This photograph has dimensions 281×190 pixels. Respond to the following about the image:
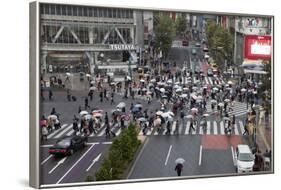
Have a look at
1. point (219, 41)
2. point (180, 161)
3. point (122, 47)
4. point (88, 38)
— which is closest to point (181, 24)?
point (219, 41)

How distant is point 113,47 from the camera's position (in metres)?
11.8

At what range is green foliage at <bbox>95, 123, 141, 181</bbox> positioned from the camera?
38.2ft

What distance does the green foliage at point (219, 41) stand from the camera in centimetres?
1276

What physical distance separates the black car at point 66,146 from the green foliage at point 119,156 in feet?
1.89

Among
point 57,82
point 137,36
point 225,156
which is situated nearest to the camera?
point 57,82

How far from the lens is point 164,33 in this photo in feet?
40.5

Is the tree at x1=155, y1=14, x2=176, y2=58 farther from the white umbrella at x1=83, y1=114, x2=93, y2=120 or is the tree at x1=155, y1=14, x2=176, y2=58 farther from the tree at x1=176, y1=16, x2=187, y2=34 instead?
the white umbrella at x1=83, y1=114, x2=93, y2=120

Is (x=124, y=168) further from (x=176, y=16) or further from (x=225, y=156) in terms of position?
(x=176, y=16)

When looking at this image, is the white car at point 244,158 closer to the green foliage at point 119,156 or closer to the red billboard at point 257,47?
the red billboard at point 257,47

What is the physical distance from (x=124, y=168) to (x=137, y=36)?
2.41 meters

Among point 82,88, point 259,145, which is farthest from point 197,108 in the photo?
point 82,88

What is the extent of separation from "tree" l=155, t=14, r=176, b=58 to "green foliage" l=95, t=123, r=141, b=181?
5.11ft

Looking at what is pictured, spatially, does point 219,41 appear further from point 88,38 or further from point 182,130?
point 88,38

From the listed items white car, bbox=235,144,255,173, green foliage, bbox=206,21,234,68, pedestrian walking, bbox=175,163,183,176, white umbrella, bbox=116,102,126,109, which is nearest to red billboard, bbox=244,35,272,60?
green foliage, bbox=206,21,234,68
